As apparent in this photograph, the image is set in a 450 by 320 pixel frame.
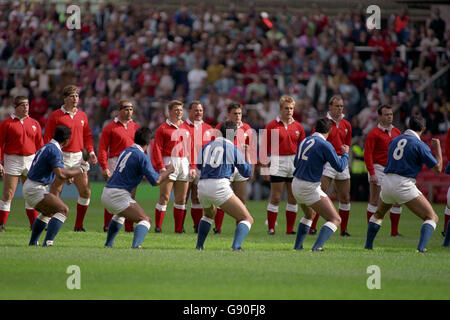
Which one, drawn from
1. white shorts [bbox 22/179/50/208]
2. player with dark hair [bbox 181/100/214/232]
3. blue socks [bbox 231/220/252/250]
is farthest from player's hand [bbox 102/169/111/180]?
blue socks [bbox 231/220/252/250]

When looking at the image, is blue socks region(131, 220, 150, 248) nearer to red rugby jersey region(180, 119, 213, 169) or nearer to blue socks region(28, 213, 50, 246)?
blue socks region(28, 213, 50, 246)

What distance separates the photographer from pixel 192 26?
1142 inches

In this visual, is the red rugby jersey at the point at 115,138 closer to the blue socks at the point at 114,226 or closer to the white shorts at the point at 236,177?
the white shorts at the point at 236,177

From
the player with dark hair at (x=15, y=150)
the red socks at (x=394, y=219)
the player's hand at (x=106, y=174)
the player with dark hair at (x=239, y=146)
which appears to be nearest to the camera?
the player's hand at (x=106, y=174)

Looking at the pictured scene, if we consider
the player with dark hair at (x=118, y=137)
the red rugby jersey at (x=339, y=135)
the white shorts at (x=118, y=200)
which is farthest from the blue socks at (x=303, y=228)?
the player with dark hair at (x=118, y=137)

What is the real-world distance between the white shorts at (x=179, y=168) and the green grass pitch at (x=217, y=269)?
1376mm

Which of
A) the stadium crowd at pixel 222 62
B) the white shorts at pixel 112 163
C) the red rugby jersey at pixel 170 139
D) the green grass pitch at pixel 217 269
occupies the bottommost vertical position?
the green grass pitch at pixel 217 269

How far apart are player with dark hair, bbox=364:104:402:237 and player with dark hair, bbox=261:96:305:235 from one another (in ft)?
4.30

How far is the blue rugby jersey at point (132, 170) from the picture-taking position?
37.3ft

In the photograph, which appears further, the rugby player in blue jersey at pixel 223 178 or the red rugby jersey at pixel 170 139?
the red rugby jersey at pixel 170 139

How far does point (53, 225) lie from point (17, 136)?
3582mm

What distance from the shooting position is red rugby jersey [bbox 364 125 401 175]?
14.8 meters

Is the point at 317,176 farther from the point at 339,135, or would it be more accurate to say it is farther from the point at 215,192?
the point at 339,135

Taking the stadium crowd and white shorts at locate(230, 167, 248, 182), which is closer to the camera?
white shorts at locate(230, 167, 248, 182)
